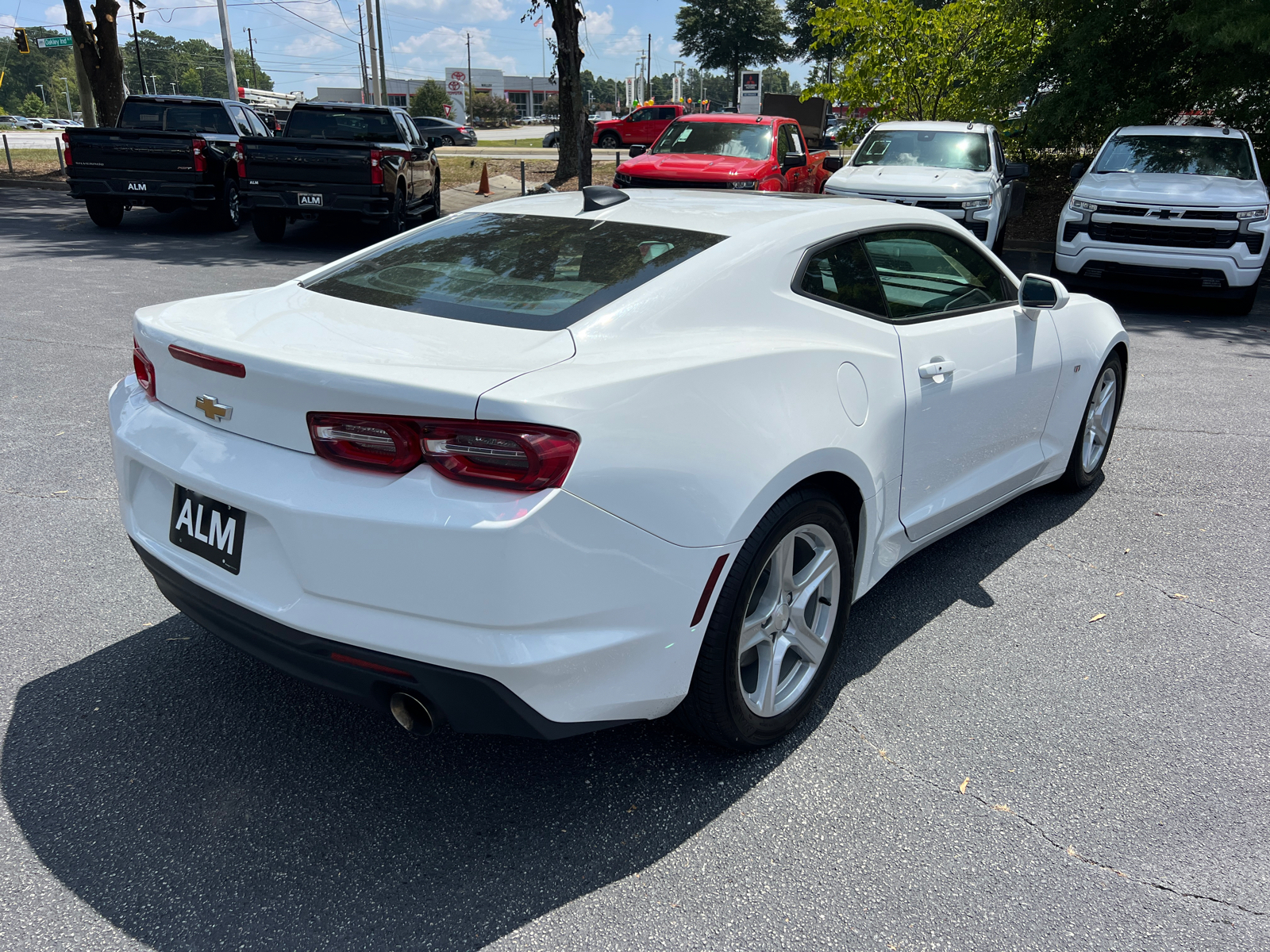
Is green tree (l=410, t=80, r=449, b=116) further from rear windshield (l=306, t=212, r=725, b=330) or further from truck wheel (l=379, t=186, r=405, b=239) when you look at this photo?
rear windshield (l=306, t=212, r=725, b=330)

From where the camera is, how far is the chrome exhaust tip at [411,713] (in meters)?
2.26

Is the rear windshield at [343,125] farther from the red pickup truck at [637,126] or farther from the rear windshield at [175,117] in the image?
the red pickup truck at [637,126]

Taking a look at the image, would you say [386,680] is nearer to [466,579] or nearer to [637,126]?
[466,579]

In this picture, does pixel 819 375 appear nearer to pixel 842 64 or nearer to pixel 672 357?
pixel 672 357

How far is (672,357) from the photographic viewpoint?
2.45 meters

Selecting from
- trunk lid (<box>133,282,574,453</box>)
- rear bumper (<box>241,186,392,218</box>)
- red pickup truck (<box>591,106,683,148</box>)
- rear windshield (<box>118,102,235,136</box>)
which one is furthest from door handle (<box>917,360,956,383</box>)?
red pickup truck (<box>591,106,683,148</box>)

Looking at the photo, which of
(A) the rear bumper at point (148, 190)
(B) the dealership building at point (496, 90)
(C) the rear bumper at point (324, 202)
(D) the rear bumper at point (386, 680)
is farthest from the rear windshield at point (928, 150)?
(B) the dealership building at point (496, 90)

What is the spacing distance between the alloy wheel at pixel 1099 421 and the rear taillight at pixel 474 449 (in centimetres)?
351

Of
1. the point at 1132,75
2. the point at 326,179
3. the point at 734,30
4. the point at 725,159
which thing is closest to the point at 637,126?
the point at 1132,75

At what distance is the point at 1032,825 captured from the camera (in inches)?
102

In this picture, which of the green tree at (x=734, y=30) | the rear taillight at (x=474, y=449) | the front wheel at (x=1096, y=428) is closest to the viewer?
the rear taillight at (x=474, y=449)

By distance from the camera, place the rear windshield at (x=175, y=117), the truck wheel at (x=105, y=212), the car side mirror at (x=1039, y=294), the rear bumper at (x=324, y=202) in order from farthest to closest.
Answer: the rear windshield at (x=175, y=117) < the truck wheel at (x=105, y=212) < the rear bumper at (x=324, y=202) < the car side mirror at (x=1039, y=294)

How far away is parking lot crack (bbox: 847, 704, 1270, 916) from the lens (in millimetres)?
2344

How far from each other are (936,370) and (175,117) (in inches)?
628
